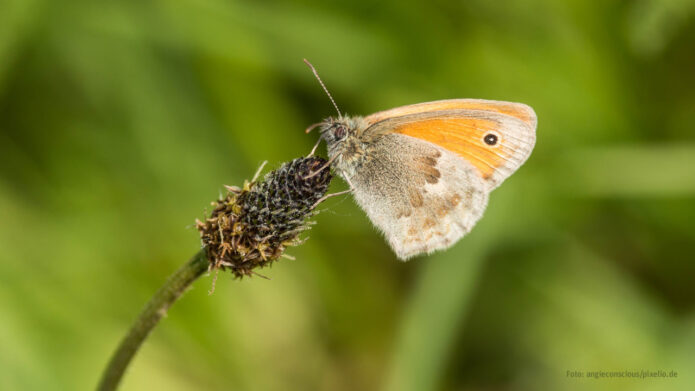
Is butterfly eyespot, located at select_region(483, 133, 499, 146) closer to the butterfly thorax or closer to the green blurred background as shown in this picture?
the butterfly thorax

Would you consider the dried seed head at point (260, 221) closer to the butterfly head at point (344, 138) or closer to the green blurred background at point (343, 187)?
the butterfly head at point (344, 138)

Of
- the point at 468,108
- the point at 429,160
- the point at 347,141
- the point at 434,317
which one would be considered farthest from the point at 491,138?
the point at 434,317

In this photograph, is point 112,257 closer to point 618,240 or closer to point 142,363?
point 142,363

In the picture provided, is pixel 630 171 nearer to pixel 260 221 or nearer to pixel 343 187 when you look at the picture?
pixel 343 187

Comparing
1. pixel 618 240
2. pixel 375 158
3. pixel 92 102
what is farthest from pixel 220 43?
pixel 618 240

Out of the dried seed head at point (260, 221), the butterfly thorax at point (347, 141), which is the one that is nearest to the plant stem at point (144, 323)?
the dried seed head at point (260, 221)

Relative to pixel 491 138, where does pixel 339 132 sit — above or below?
below
